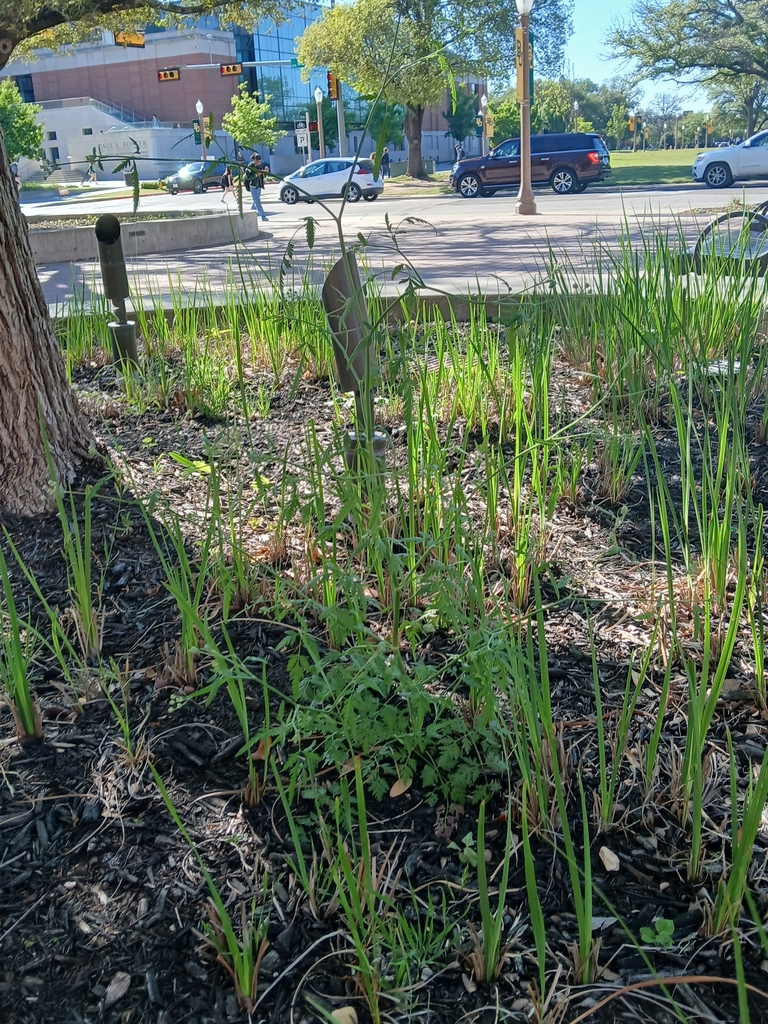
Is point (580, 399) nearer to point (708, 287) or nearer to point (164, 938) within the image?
point (708, 287)

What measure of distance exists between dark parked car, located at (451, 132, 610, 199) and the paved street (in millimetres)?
586

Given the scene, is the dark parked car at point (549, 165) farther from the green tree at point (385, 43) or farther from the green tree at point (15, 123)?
the green tree at point (15, 123)

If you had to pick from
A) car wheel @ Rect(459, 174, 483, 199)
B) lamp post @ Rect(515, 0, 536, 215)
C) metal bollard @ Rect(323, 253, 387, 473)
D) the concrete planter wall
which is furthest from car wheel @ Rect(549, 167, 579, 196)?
metal bollard @ Rect(323, 253, 387, 473)

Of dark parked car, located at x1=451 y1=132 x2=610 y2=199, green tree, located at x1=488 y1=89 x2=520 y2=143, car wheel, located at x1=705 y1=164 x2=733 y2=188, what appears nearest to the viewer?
car wheel, located at x1=705 y1=164 x2=733 y2=188

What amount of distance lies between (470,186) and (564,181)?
2.85m

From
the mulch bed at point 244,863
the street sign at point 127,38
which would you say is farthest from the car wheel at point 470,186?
the mulch bed at point 244,863

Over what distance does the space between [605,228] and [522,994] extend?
12811 mm

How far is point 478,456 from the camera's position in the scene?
2.91 metres

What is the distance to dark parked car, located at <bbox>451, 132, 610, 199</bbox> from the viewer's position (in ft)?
85.3

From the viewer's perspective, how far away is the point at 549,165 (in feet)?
86.7

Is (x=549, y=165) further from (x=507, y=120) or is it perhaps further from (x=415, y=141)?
(x=507, y=120)

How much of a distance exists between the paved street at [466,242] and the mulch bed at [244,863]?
1114 mm

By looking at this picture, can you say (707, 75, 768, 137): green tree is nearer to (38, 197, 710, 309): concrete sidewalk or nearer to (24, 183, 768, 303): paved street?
(24, 183, 768, 303): paved street

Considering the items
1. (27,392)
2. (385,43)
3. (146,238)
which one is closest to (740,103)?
(385,43)
